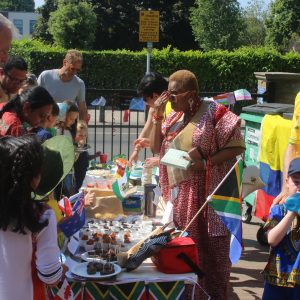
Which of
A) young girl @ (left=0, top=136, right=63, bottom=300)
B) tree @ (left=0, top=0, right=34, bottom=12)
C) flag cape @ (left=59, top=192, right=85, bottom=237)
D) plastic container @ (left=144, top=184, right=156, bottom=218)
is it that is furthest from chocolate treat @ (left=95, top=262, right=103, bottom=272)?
tree @ (left=0, top=0, right=34, bottom=12)

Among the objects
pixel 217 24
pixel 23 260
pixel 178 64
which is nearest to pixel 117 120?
pixel 178 64

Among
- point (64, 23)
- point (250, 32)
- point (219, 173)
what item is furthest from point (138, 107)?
point (250, 32)

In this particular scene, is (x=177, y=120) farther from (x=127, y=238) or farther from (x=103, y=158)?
(x=103, y=158)

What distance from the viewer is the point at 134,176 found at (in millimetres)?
4926

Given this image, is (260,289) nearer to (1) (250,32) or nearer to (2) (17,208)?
(2) (17,208)

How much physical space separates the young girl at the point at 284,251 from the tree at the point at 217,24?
3025cm

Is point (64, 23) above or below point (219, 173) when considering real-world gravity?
above

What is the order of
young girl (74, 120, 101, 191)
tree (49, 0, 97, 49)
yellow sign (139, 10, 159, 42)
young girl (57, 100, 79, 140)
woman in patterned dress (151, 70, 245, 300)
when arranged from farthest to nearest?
tree (49, 0, 97, 49) → yellow sign (139, 10, 159, 42) → young girl (74, 120, 101, 191) → young girl (57, 100, 79, 140) → woman in patterned dress (151, 70, 245, 300)

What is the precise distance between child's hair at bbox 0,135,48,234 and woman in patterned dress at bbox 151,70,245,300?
147 centimetres

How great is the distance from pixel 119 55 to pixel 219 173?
55.2 feet

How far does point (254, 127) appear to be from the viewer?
6.14m

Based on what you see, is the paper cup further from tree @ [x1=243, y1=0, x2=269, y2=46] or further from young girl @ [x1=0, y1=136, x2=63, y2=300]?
tree @ [x1=243, y1=0, x2=269, y2=46]

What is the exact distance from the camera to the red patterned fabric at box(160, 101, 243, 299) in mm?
3398

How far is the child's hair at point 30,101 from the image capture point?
294cm
